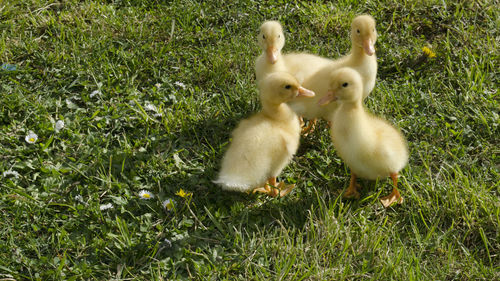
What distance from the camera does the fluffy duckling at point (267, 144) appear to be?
9.23 ft

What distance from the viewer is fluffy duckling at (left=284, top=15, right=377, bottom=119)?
11.0 feet

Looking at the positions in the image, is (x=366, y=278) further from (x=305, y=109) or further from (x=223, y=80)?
(x=223, y=80)

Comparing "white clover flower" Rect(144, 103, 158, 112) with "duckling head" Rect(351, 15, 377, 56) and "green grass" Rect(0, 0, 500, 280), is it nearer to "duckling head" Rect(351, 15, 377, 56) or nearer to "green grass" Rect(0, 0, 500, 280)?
"green grass" Rect(0, 0, 500, 280)

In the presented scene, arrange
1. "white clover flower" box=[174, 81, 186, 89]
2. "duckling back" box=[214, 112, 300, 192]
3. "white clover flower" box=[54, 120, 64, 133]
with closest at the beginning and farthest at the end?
"duckling back" box=[214, 112, 300, 192], "white clover flower" box=[54, 120, 64, 133], "white clover flower" box=[174, 81, 186, 89]

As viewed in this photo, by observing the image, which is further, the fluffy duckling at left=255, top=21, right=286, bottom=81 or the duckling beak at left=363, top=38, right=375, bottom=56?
the fluffy duckling at left=255, top=21, right=286, bottom=81

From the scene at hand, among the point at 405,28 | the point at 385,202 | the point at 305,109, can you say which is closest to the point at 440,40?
the point at 405,28

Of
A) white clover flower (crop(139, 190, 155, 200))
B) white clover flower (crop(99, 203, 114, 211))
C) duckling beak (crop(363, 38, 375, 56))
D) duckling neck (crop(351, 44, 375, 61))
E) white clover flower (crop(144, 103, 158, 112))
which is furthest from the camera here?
white clover flower (crop(144, 103, 158, 112))

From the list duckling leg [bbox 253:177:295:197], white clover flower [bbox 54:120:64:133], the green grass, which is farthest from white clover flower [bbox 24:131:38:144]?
duckling leg [bbox 253:177:295:197]

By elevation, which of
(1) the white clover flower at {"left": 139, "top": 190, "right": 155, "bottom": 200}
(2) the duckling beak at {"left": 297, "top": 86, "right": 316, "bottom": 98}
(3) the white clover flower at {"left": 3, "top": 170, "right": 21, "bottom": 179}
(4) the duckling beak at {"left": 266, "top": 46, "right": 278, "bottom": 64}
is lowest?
(3) the white clover flower at {"left": 3, "top": 170, "right": 21, "bottom": 179}

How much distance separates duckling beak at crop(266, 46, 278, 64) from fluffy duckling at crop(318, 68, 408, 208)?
54 cm

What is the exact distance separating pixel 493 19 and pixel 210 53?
2.44 metres

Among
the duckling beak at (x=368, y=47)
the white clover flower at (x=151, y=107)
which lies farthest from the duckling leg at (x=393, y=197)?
the white clover flower at (x=151, y=107)

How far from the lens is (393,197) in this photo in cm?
312

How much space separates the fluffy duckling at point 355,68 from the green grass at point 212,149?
0.26 metres
